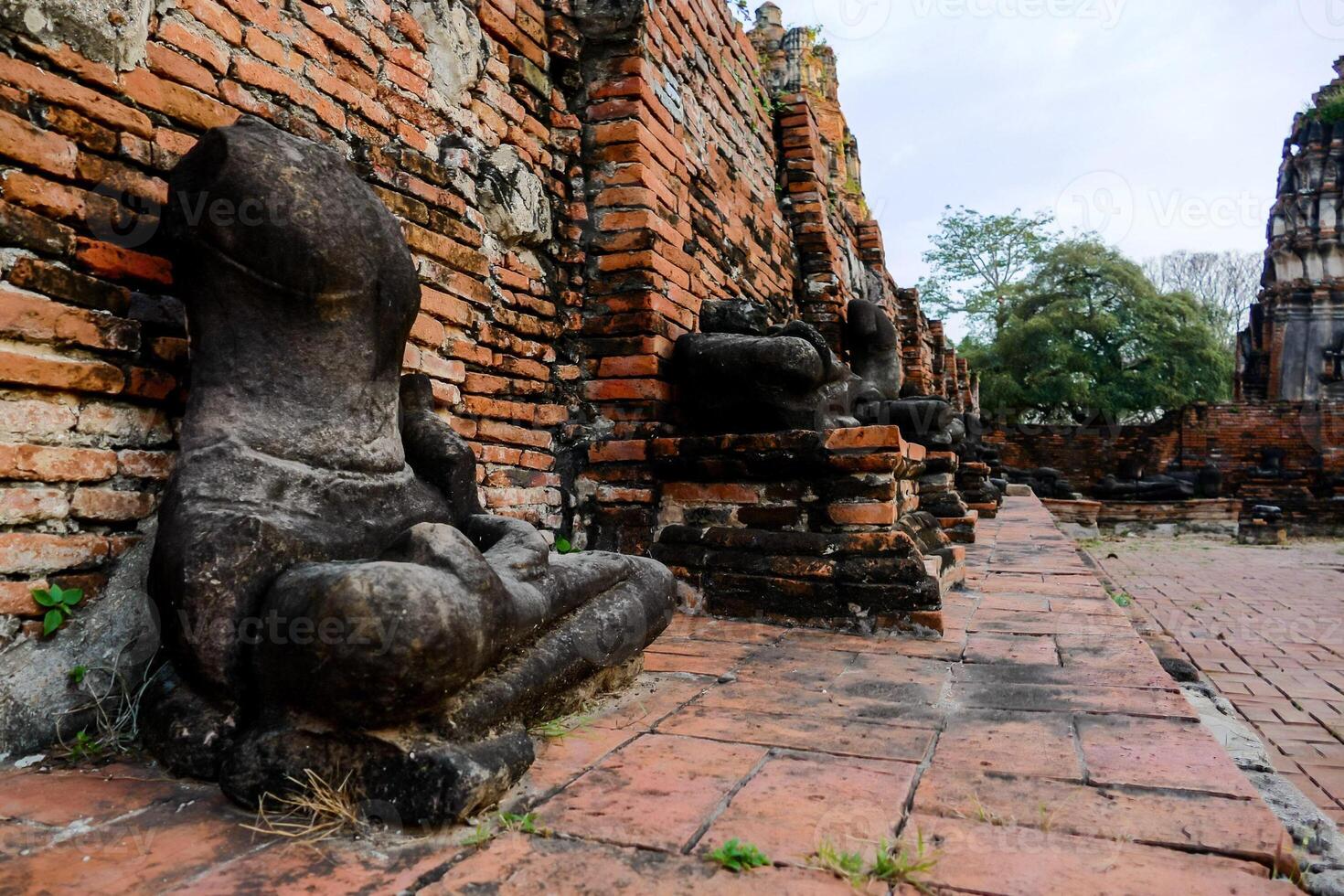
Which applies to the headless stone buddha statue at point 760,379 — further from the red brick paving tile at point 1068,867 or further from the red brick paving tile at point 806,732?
the red brick paving tile at point 1068,867

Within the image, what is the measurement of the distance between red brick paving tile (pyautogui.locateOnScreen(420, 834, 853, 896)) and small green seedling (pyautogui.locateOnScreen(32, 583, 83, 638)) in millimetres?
1062

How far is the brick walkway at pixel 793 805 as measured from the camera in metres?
1.23

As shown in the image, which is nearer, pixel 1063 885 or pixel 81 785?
pixel 1063 885

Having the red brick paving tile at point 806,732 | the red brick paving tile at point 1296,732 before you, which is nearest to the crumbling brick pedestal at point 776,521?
the red brick paving tile at point 806,732

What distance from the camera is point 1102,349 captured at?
881 inches

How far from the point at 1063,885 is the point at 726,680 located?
123 centimetres

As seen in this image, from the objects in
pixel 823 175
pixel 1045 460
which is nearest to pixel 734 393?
pixel 823 175

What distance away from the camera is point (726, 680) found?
7.80 ft

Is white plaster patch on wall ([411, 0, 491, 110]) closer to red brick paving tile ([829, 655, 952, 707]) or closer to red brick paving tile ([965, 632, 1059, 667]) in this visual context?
red brick paving tile ([829, 655, 952, 707])

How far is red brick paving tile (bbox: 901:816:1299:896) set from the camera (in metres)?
1.21

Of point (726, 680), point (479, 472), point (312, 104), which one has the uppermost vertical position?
point (312, 104)

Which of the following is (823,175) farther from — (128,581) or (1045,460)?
(1045,460)

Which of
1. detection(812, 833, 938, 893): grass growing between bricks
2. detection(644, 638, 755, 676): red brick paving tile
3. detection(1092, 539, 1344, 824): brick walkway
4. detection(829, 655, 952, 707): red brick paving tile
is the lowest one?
detection(1092, 539, 1344, 824): brick walkway

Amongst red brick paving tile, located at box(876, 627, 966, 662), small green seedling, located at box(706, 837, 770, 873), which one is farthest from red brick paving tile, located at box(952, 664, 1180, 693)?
small green seedling, located at box(706, 837, 770, 873)
